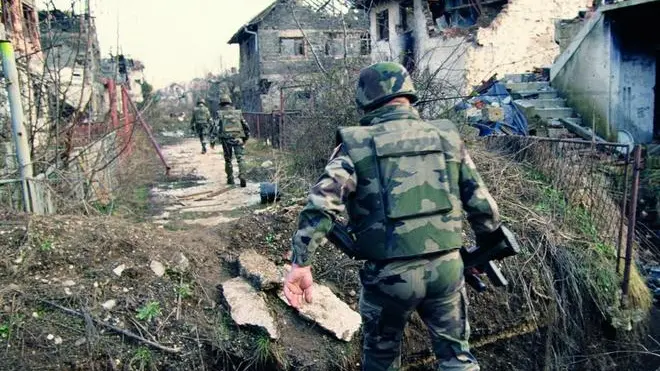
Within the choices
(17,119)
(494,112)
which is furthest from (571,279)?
(17,119)

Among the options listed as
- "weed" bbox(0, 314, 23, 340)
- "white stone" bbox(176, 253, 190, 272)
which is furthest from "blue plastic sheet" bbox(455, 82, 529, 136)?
"weed" bbox(0, 314, 23, 340)

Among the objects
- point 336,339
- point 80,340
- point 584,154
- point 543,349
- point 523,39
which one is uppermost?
point 523,39

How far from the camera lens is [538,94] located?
29.1ft

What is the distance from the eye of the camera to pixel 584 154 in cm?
472

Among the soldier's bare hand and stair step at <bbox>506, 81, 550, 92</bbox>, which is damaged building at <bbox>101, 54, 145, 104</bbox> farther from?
stair step at <bbox>506, 81, 550, 92</bbox>

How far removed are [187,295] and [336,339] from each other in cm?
109

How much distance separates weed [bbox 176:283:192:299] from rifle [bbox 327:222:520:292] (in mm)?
1532

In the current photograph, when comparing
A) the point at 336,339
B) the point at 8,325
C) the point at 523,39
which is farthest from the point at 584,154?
the point at 523,39

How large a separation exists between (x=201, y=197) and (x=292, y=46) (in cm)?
2091

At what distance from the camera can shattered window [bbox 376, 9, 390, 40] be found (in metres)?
17.9

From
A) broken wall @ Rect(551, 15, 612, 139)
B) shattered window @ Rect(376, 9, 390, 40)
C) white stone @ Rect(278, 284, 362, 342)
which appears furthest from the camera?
shattered window @ Rect(376, 9, 390, 40)

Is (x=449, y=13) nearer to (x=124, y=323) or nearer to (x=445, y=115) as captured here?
(x=445, y=115)

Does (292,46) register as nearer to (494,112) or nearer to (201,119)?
(201,119)

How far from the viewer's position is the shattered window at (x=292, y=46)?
87.0ft
